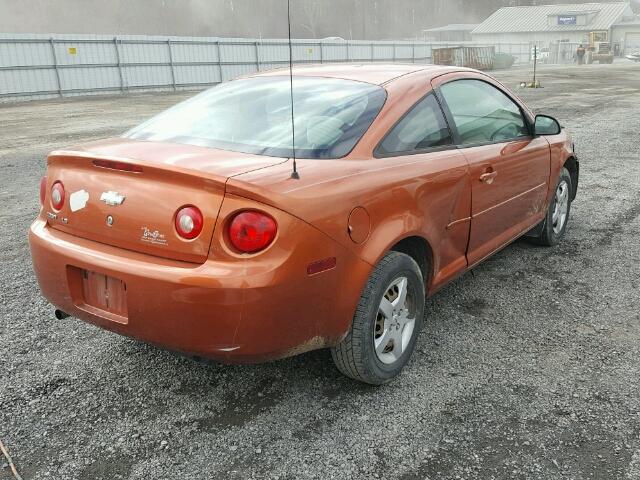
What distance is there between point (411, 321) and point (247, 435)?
3.34ft

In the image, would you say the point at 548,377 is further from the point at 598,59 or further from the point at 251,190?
the point at 598,59

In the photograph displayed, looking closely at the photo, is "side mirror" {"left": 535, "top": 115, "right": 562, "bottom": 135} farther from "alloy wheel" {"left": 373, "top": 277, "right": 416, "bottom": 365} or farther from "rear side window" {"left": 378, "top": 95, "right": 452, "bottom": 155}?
"alloy wheel" {"left": 373, "top": 277, "right": 416, "bottom": 365}

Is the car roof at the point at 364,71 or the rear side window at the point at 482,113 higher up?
the car roof at the point at 364,71

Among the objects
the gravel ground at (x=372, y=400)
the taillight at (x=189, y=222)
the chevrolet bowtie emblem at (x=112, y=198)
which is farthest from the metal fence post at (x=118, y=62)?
the taillight at (x=189, y=222)

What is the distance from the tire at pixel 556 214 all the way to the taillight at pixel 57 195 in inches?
139

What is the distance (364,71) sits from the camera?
352 centimetres

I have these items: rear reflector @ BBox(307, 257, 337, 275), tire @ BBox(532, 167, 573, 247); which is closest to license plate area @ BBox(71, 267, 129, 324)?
rear reflector @ BBox(307, 257, 337, 275)

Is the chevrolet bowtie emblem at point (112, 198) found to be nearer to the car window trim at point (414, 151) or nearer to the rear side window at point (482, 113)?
the car window trim at point (414, 151)

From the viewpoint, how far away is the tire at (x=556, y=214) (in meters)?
4.78

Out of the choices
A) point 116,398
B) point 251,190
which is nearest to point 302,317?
point 251,190

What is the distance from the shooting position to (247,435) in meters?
2.56

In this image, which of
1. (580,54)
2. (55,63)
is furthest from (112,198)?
(580,54)

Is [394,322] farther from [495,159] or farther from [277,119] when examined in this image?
[495,159]

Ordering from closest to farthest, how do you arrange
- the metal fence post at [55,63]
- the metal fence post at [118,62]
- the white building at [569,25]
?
the metal fence post at [55,63], the metal fence post at [118,62], the white building at [569,25]
